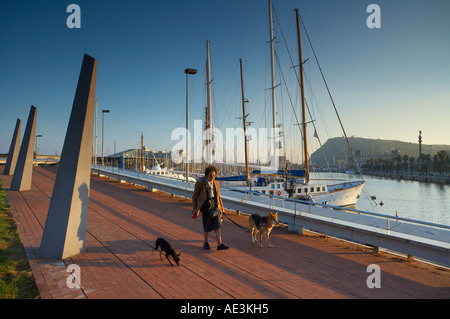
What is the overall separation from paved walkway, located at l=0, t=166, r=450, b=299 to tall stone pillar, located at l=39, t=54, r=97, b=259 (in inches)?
14.1

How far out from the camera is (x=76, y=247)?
17.9ft

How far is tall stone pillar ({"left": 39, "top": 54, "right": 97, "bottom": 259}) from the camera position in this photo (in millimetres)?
5219

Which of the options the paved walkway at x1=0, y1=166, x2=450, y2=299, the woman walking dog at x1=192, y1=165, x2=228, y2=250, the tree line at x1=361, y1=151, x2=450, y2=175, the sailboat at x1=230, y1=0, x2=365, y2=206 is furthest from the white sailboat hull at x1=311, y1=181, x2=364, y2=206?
the tree line at x1=361, y1=151, x2=450, y2=175

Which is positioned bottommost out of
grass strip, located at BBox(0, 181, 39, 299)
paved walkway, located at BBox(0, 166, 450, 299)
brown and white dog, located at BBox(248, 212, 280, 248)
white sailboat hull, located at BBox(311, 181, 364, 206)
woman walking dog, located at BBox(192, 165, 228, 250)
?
white sailboat hull, located at BBox(311, 181, 364, 206)

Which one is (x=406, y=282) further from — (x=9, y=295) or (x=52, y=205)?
(x=52, y=205)

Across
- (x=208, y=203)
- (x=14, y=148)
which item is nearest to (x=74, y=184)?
(x=208, y=203)

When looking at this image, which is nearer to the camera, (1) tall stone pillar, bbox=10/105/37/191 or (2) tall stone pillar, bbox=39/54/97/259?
(2) tall stone pillar, bbox=39/54/97/259

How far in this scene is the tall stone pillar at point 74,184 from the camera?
522cm

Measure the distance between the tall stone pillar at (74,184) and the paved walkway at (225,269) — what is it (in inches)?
14.1

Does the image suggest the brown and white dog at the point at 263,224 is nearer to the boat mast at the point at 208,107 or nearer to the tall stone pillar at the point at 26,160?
the tall stone pillar at the point at 26,160

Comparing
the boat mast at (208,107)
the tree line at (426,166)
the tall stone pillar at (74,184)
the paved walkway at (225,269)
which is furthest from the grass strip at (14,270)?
the tree line at (426,166)

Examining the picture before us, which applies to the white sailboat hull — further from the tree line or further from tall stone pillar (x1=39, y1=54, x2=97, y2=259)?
the tree line
